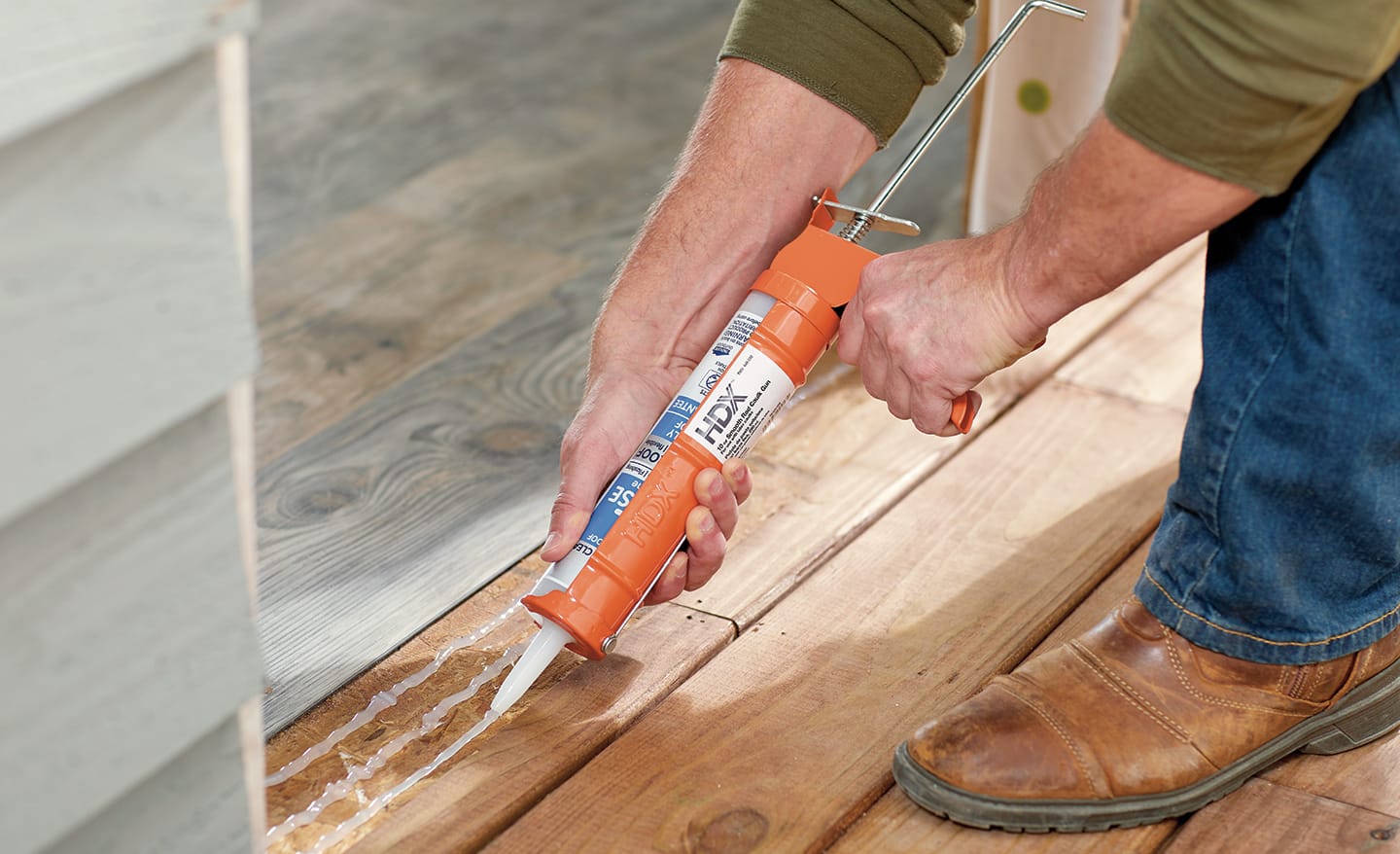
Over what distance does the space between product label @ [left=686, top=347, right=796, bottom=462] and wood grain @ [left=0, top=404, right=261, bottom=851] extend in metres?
0.37

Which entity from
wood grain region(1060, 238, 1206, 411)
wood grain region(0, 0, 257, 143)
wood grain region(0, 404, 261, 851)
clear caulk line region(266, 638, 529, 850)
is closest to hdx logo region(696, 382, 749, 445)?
clear caulk line region(266, 638, 529, 850)

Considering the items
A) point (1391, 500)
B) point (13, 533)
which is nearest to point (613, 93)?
point (1391, 500)

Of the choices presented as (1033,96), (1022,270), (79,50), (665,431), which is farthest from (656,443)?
(1033,96)

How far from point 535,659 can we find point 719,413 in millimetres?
214

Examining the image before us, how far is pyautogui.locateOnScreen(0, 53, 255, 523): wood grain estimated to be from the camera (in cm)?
58

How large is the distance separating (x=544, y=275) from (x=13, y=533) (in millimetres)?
1227

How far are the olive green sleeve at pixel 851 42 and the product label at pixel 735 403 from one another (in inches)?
10.3

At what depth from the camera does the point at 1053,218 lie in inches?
34.8

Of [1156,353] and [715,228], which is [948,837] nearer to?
[715,228]

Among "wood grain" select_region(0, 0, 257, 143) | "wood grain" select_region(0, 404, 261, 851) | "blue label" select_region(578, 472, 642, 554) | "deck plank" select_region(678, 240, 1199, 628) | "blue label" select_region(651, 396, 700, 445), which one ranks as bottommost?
"deck plank" select_region(678, 240, 1199, 628)

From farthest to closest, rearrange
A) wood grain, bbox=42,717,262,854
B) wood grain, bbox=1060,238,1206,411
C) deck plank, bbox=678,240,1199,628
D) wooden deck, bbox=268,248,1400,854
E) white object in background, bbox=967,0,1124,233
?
white object in background, bbox=967,0,1124,233
wood grain, bbox=1060,238,1206,411
deck plank, bbox=678,240,1199,628
wooden deck, bbox=268,248,1400,854
wood grain, bbox=42,717,262,854

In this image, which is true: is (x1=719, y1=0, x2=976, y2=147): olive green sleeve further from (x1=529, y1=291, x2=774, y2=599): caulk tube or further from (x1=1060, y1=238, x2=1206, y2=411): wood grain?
(x1=1060, y1=238, x2=1206, y2=411): wood grain

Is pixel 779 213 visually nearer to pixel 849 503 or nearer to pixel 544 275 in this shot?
pixel 849 503

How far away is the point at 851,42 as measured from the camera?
3.72 feet
